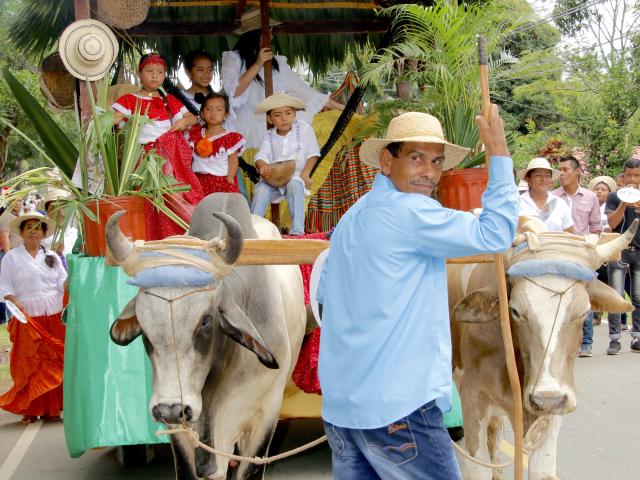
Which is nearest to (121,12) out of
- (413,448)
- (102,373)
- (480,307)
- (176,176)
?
(176,176)

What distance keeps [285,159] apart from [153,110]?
1.13m

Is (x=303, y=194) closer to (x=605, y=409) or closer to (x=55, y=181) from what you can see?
(x=55, y=181)

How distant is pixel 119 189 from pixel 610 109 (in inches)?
610

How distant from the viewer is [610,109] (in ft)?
60.3

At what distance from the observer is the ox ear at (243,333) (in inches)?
155

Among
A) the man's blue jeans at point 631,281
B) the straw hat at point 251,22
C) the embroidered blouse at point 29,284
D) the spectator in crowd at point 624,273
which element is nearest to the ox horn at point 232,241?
the straw hat at point 251,22

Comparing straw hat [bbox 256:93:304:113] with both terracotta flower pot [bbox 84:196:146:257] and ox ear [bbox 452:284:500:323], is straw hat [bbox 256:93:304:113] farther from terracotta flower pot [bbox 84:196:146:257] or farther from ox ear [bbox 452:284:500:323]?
ox ear [bbox 452:284:500:323]

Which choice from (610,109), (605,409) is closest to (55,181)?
(605,409)

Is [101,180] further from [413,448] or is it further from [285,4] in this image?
[285,4]

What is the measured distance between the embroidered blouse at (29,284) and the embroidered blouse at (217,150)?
10.5 feet

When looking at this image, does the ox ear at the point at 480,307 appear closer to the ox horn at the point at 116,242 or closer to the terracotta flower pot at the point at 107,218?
the ox horn at the point at 116,242

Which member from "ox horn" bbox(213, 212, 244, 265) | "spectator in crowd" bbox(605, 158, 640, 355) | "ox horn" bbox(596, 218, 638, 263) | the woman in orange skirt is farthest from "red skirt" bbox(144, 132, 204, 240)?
"spectator in crowd" bbox(605, 158, 640, 355)

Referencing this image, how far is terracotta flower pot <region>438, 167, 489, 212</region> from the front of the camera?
523 centimetres

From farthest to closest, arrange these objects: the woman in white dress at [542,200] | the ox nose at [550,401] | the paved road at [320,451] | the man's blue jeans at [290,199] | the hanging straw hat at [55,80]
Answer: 1. the hanging straw hat at [55,80]
2. the man's blue jeans at [290,199]
3. the woman in white dress at [542,200]
4. the paved road at [320,451]
5. the ox nose at [550,401]
